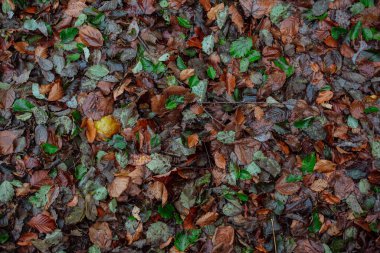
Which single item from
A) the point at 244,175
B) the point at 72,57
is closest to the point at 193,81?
the point at 244,175

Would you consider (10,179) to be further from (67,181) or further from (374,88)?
(374,88)

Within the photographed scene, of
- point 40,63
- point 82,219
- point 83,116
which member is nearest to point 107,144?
point 83,116

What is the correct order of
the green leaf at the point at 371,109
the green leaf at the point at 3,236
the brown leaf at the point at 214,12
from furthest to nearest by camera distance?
the brown leaf at the point at 214,12 → the green leaf at the point at 371,109 → the green leaf at the point at 3,236

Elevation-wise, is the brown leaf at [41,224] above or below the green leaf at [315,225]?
above

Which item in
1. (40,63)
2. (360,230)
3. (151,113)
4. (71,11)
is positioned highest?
(71,11)

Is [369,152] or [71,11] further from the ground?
[71,11]

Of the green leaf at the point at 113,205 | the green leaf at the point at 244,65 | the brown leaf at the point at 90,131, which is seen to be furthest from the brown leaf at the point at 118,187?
the green leaf at the point at 244,65

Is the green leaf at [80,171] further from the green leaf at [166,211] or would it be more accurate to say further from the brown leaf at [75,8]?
the brown leaf at [75,8]
